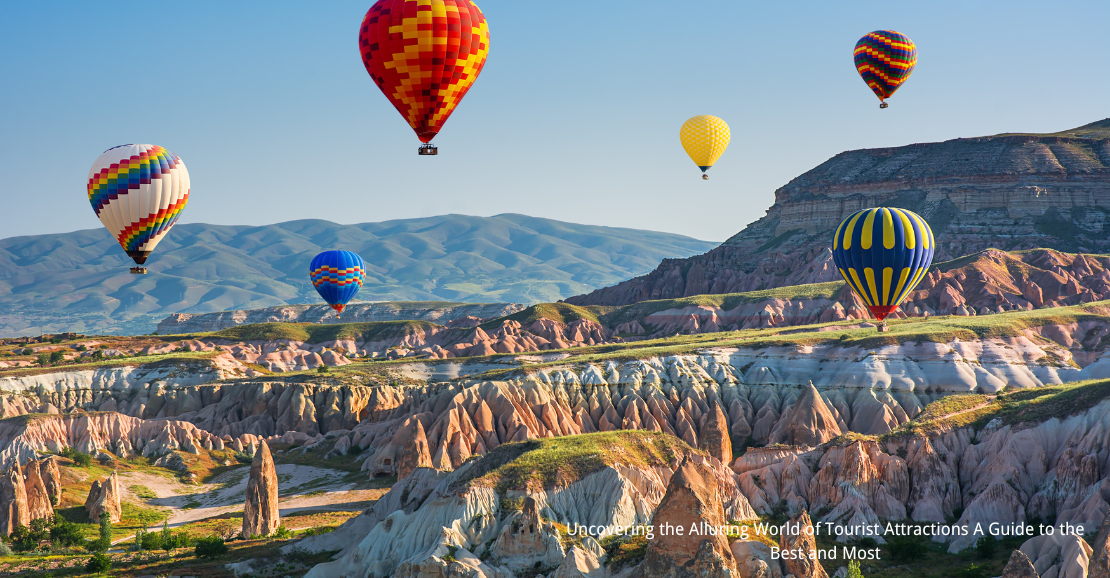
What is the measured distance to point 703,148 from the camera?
11606 cm

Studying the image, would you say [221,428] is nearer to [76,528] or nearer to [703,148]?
[76,528]

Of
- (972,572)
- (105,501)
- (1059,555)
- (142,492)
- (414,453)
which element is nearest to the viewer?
(1059,555)

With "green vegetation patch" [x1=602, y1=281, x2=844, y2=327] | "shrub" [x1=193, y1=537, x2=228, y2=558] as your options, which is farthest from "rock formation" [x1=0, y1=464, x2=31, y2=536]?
"green vegetation patch" [x1=602, y1=281, x2=844, y2=327]

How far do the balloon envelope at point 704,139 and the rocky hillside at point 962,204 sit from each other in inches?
2242

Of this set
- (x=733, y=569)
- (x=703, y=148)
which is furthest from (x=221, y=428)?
(x=733, y=569)

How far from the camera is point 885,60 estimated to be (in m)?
102

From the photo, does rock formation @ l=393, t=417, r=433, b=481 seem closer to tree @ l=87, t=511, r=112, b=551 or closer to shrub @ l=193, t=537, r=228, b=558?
tree @ l=87, t=511, r=112, b=551

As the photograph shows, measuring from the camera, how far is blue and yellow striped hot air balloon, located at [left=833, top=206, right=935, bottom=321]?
7425 centimetres

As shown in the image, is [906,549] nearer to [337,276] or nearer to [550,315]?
[337,276]

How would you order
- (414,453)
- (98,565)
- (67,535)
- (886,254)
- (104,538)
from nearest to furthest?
(98,565) < (104,538) < (67,535) < (886,254) < (414,453)

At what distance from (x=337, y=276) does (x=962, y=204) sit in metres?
117

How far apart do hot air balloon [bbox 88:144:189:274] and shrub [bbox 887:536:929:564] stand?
169ft

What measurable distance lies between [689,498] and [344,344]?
13887cm

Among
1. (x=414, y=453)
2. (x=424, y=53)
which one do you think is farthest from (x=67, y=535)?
(x=424, y=53)
